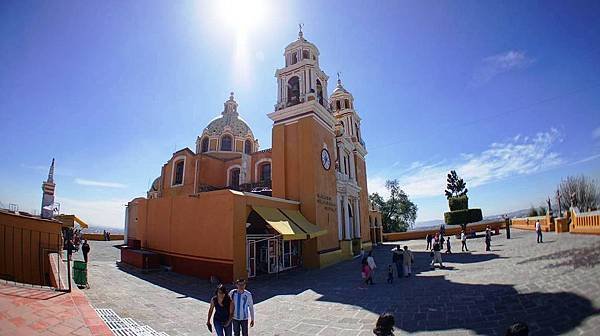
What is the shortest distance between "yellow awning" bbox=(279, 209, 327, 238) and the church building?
8 cm

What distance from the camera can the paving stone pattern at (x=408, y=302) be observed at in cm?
551

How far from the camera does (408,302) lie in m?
7.66

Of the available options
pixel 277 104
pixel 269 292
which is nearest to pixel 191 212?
pixel 269 292

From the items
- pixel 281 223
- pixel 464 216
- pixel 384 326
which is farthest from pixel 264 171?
pixel 464 216

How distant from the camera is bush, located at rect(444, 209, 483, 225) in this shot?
33312 millimetres

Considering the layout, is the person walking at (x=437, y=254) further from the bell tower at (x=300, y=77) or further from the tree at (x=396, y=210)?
the tree at (x=396, y=210)

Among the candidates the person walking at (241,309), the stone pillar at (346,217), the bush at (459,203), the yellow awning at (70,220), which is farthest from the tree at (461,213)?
the yellow awning at (70,220)

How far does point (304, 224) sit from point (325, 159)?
210 inches

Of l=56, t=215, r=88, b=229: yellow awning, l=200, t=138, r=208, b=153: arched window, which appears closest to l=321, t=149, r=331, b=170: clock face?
l=200, t=138, r=208, b=153: arched window

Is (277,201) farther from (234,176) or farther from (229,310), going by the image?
(234,176)

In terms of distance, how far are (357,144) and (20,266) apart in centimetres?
2437

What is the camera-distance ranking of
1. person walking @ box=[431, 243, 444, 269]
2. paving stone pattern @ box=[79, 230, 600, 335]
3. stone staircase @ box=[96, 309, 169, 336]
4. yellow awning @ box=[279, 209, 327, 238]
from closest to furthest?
paving stone pattern @ box=[79, 230, 600, 335] < stone staircase @ box=[96, 309, 169, 336] < person walking @ box=[431, 243, 444, 269] < yellow awning @ box=[279, 209, 327, 238]

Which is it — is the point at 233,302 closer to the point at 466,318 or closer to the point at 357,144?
the point at 466,318

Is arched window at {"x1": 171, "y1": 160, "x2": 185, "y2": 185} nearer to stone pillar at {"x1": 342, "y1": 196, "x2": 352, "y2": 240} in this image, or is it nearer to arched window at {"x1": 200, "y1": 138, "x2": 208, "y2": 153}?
arched window at {"x1": 200, "y1": 138, "x2": 208, "y2": 153}
